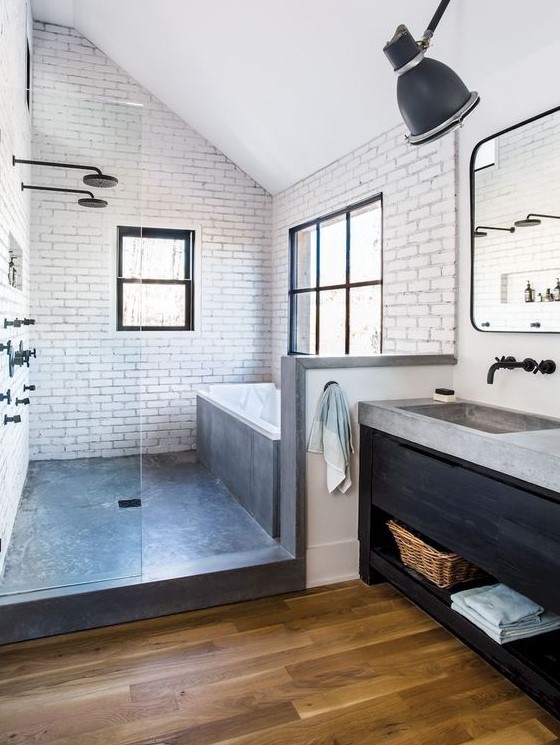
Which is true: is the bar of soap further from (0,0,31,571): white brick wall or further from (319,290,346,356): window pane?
(0,0,31,571): white brick wall

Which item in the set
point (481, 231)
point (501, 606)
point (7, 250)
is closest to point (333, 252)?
point (481, 231)

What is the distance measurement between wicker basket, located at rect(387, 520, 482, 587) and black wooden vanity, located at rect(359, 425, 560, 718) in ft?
0.13

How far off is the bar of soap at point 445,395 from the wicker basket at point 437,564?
71 centimetres

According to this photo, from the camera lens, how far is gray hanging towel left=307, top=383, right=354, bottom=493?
2764 millimetres

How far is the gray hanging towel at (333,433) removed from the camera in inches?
109

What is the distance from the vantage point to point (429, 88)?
2.15 meters

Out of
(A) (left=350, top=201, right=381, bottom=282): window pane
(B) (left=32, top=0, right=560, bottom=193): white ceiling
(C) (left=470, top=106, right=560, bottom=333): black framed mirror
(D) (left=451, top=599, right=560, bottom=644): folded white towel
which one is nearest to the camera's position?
(D) (left=451, top=599, right=560, bottom=644): folded white towel

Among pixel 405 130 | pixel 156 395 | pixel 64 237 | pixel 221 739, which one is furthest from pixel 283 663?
pixel 156 395

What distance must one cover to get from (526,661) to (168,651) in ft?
4.36

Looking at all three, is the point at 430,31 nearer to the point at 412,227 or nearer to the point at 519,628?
the point at 412,227

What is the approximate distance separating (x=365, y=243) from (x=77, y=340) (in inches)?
91.1

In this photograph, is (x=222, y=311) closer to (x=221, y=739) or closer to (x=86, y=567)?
(x=86, y=567)

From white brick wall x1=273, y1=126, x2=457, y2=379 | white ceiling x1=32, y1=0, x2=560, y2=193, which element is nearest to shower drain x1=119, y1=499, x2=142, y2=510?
white brick wall x1=273, y1=126, x2=457, y2=379

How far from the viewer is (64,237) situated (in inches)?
118
